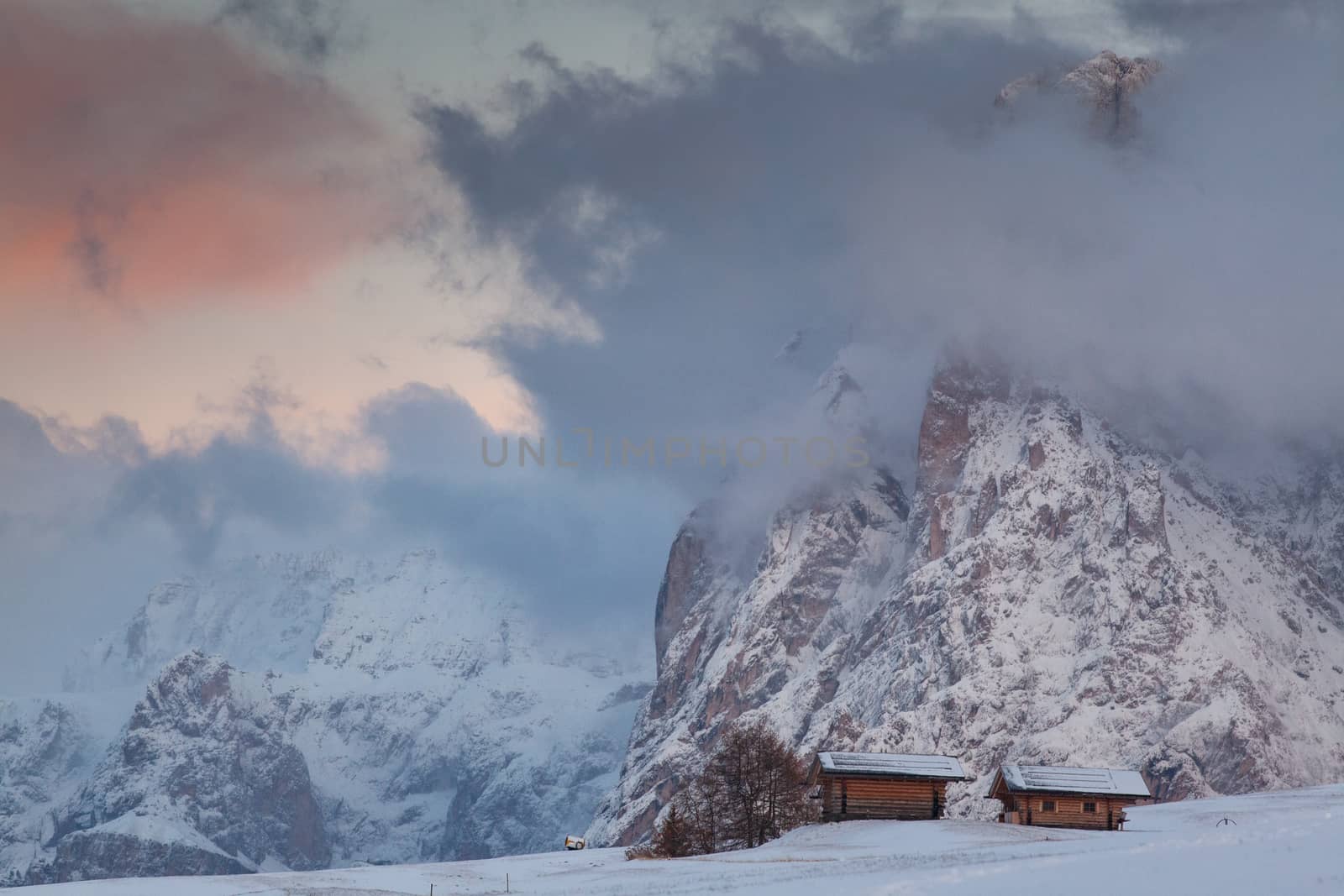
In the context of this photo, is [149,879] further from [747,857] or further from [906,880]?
[906,880]

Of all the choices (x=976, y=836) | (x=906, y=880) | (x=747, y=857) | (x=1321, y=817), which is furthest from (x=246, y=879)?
(x=1321, y=817)

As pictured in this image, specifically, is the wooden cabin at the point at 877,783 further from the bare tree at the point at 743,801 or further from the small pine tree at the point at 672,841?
the small pine tree at the point at 672,841

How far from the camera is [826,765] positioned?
112 metres

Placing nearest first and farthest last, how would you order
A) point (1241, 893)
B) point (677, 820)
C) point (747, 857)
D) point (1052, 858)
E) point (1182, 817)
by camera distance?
point (1241, 893)
point (1052, 858)
point (747, 857)
point (677, 820)
point (1182, 817)

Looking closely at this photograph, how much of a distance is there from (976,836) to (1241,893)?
145ft

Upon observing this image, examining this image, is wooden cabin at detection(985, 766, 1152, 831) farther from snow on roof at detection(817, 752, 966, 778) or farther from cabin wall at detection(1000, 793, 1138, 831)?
snow on roof at detection(817, 752, 966, 778)

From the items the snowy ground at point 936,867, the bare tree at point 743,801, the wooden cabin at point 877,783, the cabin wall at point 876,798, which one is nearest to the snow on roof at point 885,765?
the wooden cabin at point 877,783

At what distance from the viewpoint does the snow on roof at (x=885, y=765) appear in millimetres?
112812

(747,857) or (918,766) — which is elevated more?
(918,766)

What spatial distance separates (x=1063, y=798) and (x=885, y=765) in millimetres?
11778

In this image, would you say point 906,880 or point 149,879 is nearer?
point 906,880

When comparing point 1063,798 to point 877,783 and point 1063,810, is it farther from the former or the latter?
point 877,783

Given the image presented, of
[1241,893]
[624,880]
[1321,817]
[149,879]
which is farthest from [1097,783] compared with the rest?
[1241,893]

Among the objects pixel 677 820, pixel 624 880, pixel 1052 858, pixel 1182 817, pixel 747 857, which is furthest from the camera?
pixel 1182 817
